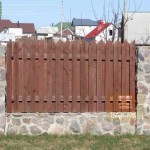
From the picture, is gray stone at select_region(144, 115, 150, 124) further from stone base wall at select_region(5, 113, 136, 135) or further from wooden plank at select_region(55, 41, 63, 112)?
wooden plank at select_region(55, 41, 63, 112)

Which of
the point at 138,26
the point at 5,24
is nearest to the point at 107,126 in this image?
the point at 138,26

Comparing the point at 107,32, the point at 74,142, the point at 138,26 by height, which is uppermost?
the point at 138,26

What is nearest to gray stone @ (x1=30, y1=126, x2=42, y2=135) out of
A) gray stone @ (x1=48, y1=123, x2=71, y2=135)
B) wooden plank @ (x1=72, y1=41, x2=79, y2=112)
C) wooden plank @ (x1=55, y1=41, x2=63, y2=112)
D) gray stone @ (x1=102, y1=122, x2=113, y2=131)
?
gray stone @ (x1=48, y1=123, x2=71, y2=135)

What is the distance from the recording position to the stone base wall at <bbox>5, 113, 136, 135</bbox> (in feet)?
33.4

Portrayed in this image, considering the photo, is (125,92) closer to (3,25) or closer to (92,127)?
(92,127)

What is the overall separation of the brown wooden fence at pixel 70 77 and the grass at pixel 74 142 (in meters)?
0.67

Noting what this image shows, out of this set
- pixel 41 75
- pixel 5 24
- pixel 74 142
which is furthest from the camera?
pixel 5 24

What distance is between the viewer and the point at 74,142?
9.48 metres

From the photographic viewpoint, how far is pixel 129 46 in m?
10.4

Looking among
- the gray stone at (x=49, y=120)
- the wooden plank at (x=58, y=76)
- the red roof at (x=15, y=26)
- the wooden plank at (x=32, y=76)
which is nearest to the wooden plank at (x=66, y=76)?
the wooden plank at (x=58, y=76)

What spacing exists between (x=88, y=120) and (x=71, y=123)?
15.8 inches

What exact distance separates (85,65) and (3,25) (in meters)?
84.8

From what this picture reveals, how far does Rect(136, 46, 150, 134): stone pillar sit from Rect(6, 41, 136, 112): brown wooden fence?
0.15 m

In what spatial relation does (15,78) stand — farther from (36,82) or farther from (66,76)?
(66,76)
